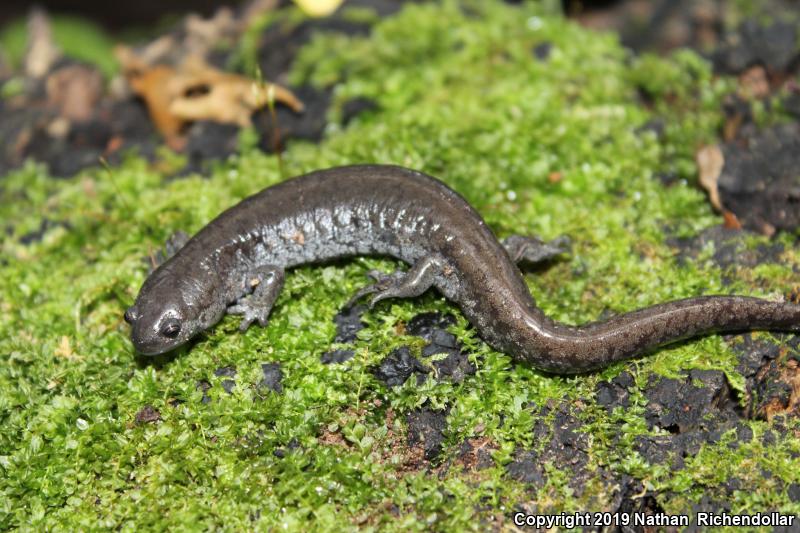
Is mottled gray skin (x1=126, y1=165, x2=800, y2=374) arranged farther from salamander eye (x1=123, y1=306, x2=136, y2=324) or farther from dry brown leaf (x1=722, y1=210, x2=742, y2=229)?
dry brown leaf (x1=722, y1=210, x2=742, y2=229)

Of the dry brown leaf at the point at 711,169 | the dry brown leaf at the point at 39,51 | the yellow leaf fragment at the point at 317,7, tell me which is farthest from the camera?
the dry brown leaf at the point at 39,51

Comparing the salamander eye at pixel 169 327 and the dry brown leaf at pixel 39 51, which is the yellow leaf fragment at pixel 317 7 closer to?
the dry brown leaf at pixel 39 51

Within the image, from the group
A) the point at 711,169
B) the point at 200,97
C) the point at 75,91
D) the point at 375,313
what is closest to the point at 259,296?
the point at 375,313

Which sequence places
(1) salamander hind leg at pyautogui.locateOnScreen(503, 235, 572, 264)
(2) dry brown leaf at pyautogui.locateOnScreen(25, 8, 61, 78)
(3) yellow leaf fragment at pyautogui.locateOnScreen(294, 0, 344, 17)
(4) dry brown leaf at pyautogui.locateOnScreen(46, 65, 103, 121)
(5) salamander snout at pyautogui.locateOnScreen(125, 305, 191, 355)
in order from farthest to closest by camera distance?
(2) dry brown leaf at pyautogui.locateOnScreen(25, 8, 61, 78) → (3) yellow leaf fragment at pyautogui.locateOnScreen(294, 0, 344, 17) → (4) dry brown leaf at pyautogui.locateOnScreen(46, 65, 103, 121) → (1) salamander hind leg at pyautogui.locateOnScreen(503, 235, 572, 264) → (5) salamander snout at pyautogui.locateOnScreen(125, 305, 191, 355)

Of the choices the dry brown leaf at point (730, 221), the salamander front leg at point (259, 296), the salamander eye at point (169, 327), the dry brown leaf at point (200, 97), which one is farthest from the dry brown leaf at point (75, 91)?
the dry brown leaf at point (730, 221)

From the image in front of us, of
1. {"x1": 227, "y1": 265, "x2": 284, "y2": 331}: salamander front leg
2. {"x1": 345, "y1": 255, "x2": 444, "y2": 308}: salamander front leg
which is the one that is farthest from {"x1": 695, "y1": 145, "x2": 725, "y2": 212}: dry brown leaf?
{"x1": 227, "y1": 265, "x2": 284, "y2": 331}: salamander front leg

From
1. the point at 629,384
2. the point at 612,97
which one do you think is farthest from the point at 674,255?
the point at 612,97
